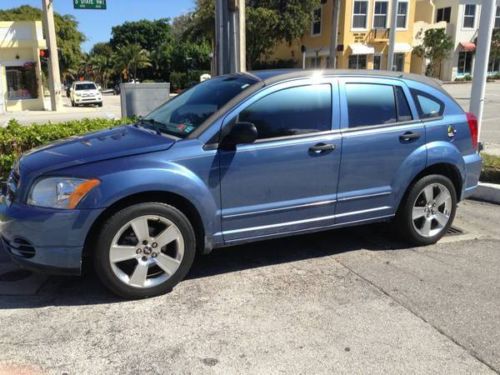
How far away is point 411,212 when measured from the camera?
5.01 m

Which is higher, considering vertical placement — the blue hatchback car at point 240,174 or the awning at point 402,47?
the awning at point 402,47

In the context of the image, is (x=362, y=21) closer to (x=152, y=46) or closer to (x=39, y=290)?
(x=39, y=290)

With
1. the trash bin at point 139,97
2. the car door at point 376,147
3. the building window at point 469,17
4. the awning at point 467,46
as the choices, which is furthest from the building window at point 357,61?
the car door at point 376,147

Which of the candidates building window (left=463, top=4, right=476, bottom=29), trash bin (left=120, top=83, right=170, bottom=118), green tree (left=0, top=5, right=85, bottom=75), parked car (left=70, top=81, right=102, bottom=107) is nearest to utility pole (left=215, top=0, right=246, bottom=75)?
trash bin (left=120, top=83, right=170, bottom=118)

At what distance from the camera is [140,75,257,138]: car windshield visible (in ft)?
14.2

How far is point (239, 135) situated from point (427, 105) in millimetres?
2135

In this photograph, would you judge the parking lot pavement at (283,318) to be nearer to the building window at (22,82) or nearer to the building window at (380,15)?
the building window at (22,82)

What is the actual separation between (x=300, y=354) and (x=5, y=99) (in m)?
28.9

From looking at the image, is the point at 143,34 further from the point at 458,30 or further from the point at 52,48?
the point at 52,48

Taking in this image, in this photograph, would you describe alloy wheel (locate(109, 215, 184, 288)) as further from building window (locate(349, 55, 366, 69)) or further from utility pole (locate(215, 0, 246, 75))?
building window (locate(349, 55, 366, 69))

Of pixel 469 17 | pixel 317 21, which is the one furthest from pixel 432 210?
pixel 469 17

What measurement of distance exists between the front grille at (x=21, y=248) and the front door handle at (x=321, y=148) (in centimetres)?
233

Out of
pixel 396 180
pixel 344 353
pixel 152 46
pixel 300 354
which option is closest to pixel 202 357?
pixel 300 354

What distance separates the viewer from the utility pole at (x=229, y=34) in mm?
9672
